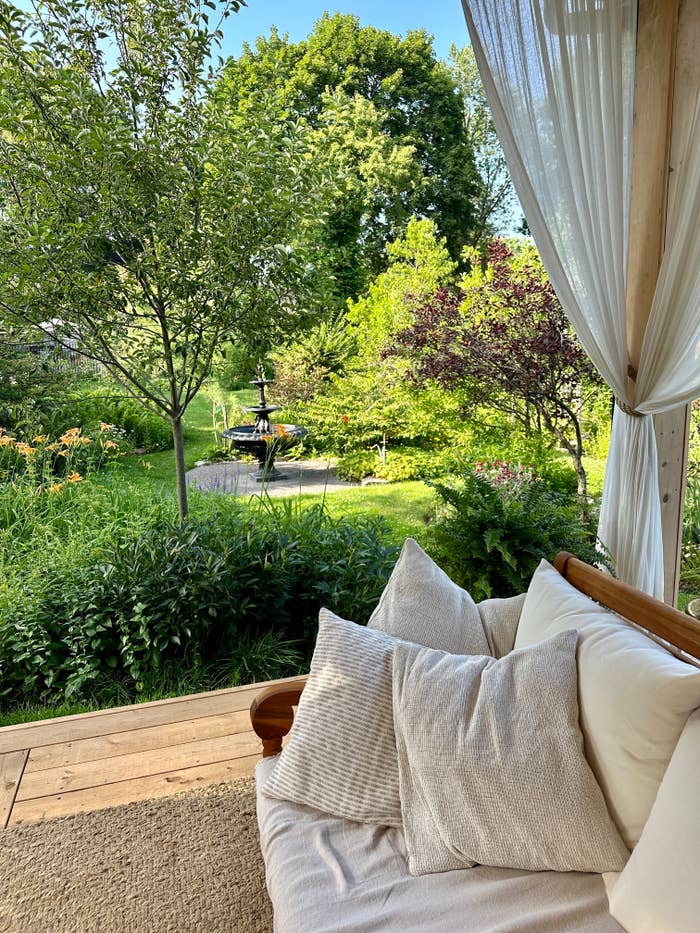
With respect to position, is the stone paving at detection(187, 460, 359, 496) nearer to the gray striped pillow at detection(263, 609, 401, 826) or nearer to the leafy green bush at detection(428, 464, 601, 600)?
the leafy green bush at detection(428, 464, 601, 600)

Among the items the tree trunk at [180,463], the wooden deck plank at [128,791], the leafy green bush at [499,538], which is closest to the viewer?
the wooden deck plank at [128,791]

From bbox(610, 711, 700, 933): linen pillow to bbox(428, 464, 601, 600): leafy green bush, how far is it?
50.8 inches

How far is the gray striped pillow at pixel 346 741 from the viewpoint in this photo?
1306mm

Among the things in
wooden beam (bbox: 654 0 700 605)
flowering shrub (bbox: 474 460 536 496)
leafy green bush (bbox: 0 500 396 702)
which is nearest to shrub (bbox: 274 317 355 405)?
flowering shrub (bbox: 474 460 536 496)

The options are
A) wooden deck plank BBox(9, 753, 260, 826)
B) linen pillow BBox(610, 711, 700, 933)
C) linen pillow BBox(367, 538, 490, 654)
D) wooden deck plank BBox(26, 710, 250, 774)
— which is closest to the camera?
linen pillow BBox(610, 711, 700, 933)

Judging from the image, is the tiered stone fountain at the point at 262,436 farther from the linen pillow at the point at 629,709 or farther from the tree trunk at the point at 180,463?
the linen pillow at the point at 629,709

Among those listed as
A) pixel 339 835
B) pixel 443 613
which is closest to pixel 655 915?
pixel 339 835

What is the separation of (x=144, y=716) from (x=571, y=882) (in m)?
1.52

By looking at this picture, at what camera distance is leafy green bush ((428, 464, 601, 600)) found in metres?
2.35

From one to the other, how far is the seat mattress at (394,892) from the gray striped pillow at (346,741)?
0.05 meters

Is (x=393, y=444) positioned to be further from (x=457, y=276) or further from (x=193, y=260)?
(x=193, y=260)

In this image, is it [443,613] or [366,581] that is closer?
[443,613]

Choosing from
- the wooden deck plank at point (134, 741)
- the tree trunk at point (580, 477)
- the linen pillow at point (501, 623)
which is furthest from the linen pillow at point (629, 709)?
the tree trunk at point (580, 477)

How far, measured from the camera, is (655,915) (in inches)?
37.0
